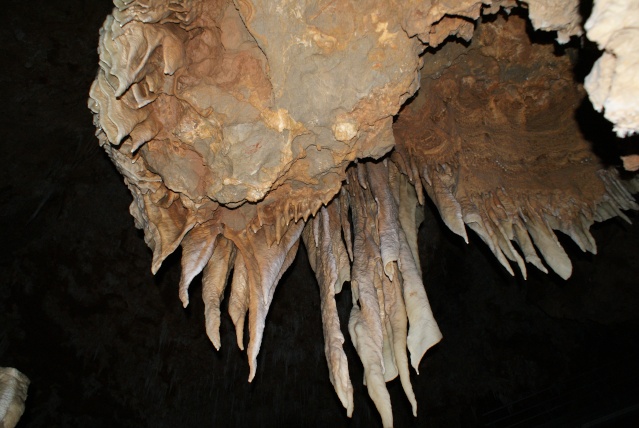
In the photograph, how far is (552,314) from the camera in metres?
5.77

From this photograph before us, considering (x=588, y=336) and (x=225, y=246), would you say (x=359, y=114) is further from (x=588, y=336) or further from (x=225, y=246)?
(x=588, y=336)

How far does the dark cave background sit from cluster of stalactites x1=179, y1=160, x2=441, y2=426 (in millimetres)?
1661

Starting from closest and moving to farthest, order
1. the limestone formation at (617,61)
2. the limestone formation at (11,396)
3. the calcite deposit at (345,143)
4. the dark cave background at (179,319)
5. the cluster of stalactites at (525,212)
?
1. the limestone formation at (617,61)
2. the limestone formation at (11,396)
3. the calcite deposit at (345,143)
4. the cluster of stalactites at (525,212)
5. the dark cave background at (179,319)

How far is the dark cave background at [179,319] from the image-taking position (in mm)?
3357

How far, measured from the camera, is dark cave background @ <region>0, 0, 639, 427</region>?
336cm

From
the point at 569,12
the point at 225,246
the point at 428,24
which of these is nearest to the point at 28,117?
the point at 225,246

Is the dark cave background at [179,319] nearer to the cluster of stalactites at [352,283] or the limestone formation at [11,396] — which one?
the cluster of stalactites at [352,283]

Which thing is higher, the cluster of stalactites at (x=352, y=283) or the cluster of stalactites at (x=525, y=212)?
the cluster of stalactites at (x=525, y=212)

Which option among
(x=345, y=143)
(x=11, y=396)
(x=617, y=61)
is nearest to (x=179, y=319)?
(x=11, y=396)

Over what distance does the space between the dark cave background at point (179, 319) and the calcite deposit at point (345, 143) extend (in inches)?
26.5

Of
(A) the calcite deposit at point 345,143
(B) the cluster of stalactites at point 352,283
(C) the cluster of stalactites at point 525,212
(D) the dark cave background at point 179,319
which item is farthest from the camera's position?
(D) the dark cave background at point 179,319

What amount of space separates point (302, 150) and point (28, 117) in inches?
93.8

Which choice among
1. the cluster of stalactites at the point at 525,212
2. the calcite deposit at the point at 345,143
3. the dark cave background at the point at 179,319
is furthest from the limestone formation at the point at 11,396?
the cluster of stalactites at the point at 525,212

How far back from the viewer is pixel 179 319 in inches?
185
